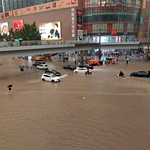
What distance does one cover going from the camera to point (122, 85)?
19641 mm

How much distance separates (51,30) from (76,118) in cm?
6373

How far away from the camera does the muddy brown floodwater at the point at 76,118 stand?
9.21m

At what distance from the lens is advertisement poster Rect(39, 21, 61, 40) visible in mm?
67469

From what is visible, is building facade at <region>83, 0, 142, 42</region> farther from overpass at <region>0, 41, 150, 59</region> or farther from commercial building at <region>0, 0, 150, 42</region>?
overpass at <region>0, 41, 150, 59</region>

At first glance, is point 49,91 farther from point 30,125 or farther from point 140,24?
point 140,24

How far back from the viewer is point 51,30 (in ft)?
228

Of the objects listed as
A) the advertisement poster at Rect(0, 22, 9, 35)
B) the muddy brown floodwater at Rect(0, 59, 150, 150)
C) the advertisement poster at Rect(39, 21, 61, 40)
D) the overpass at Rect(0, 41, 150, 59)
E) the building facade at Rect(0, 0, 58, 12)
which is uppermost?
the building facade at Rect(0, 0, 58, 12)

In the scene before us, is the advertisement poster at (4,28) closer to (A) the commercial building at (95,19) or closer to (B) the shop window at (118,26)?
(A) the commercial building at (95,19)

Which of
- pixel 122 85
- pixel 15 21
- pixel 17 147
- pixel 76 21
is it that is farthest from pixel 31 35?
pixel 15 21

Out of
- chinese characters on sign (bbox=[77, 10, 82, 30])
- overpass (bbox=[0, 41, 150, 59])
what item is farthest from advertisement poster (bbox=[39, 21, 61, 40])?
overpass (bbox=[0, 41, 150, 59])

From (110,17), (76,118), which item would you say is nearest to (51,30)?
(110,17)

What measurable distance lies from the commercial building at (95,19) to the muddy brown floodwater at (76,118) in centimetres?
4477

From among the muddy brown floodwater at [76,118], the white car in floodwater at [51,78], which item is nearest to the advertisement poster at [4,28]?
the white car in floodwater at [51,78]

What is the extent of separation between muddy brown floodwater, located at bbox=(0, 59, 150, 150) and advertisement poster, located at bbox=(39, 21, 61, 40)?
53.4 metres
